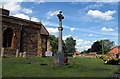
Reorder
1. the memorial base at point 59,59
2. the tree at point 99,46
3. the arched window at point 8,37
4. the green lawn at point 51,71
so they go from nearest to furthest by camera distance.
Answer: the green lawn at point 51,71
the memorial base at point 59,59
the arched window at point 8,37
the tree at point 99,46

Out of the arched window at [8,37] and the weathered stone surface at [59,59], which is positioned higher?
the arched window at [8,37]

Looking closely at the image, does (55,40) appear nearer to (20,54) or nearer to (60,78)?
(20,54)

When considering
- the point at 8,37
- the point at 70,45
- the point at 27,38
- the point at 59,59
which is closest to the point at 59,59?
the point at 59,59

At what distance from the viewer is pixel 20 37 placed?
22.0m

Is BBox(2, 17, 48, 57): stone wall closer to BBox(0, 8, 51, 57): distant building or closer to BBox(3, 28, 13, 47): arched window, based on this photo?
BBox(0, 8, 51, 57): distant building

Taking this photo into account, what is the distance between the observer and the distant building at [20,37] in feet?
65.7

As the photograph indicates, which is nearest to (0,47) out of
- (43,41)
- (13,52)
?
(13,52)

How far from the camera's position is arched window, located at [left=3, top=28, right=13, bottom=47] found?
65.4ft

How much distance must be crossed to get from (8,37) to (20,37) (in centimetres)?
233

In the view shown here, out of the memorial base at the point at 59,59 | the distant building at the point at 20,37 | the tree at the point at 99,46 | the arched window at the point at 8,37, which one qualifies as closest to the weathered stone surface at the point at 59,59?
the memorial base at the point at 59,59

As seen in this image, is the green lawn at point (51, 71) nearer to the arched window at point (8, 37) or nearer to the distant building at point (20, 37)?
the arched window at point (8, 37)

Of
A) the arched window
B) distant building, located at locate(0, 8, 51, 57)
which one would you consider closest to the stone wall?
distant building, located at locate(0, 8, 51, 57)

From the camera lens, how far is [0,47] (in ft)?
62.5

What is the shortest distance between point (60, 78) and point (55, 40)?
57.3 metres
